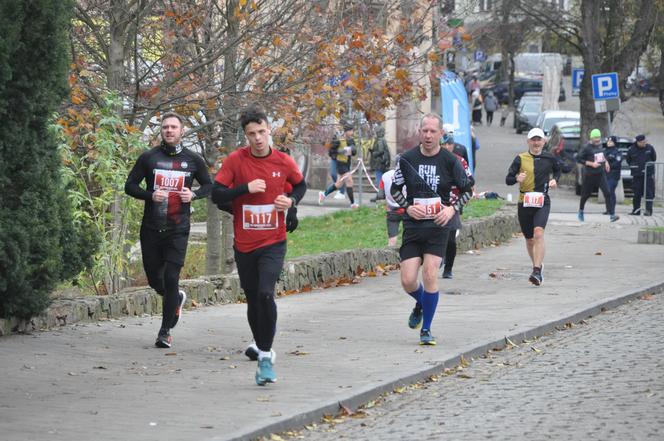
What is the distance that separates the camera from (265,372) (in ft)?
30.6

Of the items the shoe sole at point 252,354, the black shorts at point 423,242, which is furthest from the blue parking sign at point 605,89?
the shoe sole at point 252,354

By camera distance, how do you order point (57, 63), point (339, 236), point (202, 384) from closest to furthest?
point (202, 384) → point (57, 63) → point (339, 236)

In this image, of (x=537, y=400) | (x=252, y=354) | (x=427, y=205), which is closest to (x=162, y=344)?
(x=252, y=354)

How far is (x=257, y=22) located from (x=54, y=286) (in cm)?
471

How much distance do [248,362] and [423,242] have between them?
197 cm

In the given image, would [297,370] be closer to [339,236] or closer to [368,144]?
[339,236]

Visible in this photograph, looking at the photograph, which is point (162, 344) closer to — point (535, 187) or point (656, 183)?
point (535, 187)

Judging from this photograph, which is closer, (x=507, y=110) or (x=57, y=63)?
(x=57, y=63)

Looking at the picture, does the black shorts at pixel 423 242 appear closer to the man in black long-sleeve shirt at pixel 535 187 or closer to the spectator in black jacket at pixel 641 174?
the man in black long-sleeve shirt at pixel 535 187

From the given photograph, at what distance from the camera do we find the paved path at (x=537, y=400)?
811cm

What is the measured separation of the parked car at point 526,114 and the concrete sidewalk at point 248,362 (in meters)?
43.6

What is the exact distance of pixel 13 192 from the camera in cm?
1137

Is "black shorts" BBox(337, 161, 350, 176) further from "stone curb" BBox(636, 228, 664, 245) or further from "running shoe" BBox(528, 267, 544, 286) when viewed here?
"running shoe" BBox(528, 267, 544, 286)

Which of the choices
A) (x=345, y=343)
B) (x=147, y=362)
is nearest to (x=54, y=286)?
(x=147, y=362)
